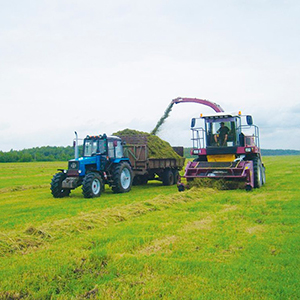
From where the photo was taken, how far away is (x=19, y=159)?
7481cm

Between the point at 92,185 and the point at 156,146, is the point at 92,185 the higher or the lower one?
the lower one

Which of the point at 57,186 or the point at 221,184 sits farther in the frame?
the point at 57,186

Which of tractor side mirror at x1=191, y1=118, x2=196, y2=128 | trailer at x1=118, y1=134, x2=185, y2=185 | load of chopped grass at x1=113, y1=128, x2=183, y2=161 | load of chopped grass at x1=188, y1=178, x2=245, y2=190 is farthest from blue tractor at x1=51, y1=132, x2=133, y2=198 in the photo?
load of chopped grass at x1=188, y1=178, x2=245, y2=190

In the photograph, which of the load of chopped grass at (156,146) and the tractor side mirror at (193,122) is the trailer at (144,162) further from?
the tractor side mirror at (193,122)

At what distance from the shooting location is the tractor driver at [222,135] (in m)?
16.9

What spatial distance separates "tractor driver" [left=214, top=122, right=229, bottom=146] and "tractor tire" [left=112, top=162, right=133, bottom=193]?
4.15 m

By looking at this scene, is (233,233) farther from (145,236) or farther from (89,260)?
(89,260)

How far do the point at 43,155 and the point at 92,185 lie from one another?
6812 cm

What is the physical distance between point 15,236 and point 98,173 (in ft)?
28.6

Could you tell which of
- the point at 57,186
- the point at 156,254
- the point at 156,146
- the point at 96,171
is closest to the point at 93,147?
the point at 96,171

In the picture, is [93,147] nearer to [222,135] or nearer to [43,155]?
[222,135]

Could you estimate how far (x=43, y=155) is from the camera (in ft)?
262

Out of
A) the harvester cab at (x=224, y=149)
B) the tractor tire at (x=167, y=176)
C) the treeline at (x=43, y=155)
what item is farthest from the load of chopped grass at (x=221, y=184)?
the treeline at (x=43, y=155)

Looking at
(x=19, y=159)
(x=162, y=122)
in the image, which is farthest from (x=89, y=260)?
(x=19, y=159)
